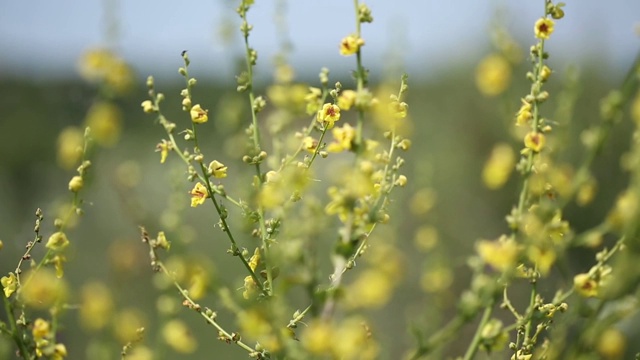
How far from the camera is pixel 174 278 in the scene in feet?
5.91

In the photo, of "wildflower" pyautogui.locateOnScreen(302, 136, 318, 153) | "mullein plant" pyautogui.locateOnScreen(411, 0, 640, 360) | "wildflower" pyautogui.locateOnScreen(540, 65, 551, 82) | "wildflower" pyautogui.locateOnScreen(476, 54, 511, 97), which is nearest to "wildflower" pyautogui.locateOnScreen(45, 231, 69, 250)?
"wildflower" pyautogui.locateOnScreen(302, 136, 318, 153)

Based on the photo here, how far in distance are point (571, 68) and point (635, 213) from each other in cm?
116

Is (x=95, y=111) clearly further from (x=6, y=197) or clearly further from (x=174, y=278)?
(x=6, y=197)

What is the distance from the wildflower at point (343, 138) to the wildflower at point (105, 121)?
149cm

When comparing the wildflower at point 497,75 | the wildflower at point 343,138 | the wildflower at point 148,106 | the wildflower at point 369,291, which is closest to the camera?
the wildflower at point 343,138

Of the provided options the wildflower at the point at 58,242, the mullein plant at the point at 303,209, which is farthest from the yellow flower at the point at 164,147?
the wildflower at the point at 58,242

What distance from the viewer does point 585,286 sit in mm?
1486

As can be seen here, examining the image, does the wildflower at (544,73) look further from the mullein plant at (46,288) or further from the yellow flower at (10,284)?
the yellow flower at (10,284)

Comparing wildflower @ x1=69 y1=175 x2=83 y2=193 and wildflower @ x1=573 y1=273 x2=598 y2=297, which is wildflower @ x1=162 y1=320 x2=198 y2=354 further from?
wildflower @ x1=573 y1=273 x2=598 y2=297

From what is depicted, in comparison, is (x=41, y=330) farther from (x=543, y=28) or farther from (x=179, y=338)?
(x=543, y=28)

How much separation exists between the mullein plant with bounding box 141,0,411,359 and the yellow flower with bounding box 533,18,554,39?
1.08 feet

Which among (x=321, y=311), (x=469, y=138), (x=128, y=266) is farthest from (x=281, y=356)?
(x=469, y=138)

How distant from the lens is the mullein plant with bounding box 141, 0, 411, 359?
3.92 ft

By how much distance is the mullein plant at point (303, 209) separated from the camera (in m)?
1.19
